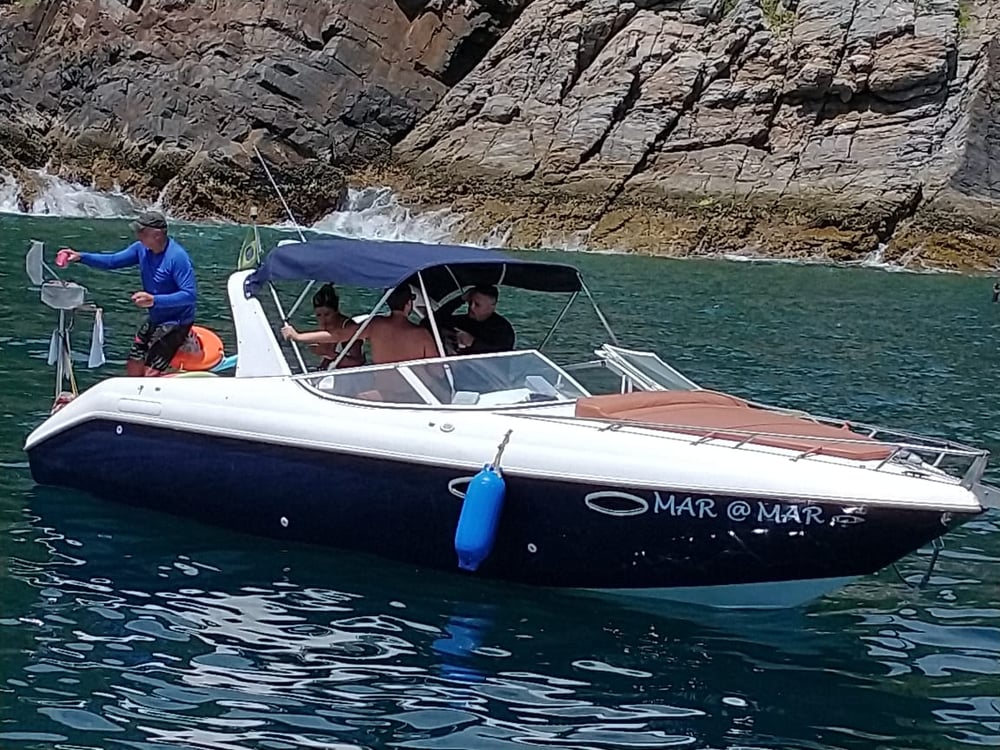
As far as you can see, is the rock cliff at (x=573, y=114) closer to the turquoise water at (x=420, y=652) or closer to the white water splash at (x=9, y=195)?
the white water splash at (x=9, y=195)

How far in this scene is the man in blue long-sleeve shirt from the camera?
41.5 feet

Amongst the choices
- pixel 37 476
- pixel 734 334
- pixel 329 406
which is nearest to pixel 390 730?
pixel 329 406

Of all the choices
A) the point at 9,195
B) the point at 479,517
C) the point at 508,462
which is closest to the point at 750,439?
the point at 508,462

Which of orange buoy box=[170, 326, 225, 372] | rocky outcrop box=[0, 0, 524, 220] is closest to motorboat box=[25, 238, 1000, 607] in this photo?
orange buoy box=[170, 326, 225, 372]

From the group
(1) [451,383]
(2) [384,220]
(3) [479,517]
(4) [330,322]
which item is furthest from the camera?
(2) [384,220]

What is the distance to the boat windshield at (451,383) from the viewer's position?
10.6 meters

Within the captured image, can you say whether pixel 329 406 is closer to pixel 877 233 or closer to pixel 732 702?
pixel 732 702

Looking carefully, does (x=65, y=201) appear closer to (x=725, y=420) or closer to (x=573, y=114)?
(x=573, y=114)

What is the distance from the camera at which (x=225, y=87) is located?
54.1 m

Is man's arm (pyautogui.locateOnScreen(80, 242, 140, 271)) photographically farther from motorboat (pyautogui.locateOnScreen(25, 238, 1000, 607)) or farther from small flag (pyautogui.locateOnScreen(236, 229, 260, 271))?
motorboat (pyautogui.locateOnScreen(25, 238, 1000, 607))

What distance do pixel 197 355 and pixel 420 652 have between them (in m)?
4.89

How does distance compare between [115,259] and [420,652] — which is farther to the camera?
[115,259]

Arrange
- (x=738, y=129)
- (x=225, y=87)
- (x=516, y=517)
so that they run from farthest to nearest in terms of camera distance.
Answer: (x=225, y=87) < (x=738, y=129) < (x=516, y=517)

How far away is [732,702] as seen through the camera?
28.4 ft
